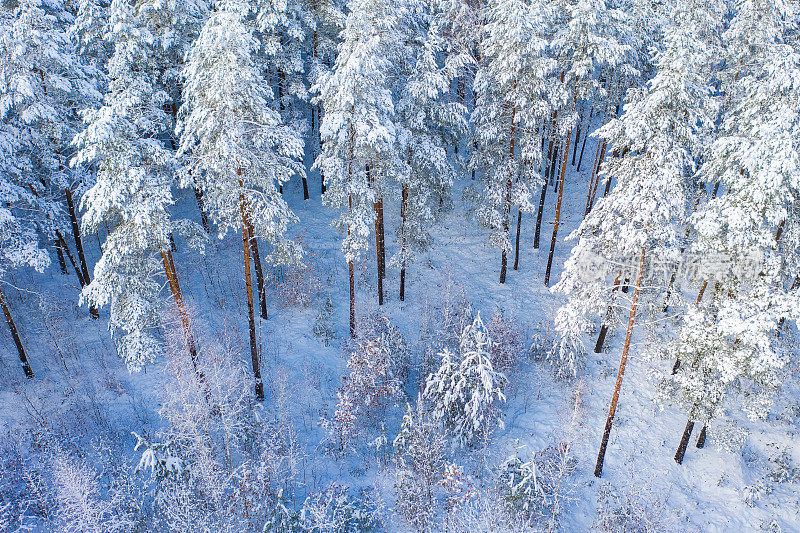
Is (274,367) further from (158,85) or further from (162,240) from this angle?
(158,85)

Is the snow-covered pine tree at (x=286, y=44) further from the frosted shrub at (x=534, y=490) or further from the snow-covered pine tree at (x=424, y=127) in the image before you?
the frosted shrub at (x=534, y=490)

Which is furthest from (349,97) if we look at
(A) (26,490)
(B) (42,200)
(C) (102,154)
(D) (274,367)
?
(A) (26,490)

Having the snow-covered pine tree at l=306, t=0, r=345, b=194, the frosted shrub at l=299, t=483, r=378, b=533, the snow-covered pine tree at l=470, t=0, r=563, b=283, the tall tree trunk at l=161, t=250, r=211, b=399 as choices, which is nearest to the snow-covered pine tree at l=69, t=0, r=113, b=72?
the snow-covered pine tree at l=306, t=0, r=345, b=194

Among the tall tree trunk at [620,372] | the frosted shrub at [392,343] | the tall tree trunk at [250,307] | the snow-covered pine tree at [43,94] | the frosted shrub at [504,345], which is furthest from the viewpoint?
the frosted shrub at [504,345]

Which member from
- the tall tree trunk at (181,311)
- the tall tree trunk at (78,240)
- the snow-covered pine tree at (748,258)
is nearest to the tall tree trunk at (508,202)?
the snow-covered pine tree at (748,258)

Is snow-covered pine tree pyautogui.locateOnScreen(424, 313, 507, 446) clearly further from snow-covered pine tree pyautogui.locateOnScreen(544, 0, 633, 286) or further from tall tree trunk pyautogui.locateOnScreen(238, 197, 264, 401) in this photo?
snow-covered pine tree pyautogui.locateOnScreen(544, 0, 633, 286)

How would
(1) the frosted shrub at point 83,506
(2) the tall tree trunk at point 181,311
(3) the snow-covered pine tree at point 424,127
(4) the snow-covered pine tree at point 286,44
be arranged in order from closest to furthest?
(1) the frosted shrub at point 83,506 < (2) the tall tree trunk at point 181,311 < (3) the snow-covered pine tree at point 424,127 < (4) the snow-covered pine tree at point 286,44

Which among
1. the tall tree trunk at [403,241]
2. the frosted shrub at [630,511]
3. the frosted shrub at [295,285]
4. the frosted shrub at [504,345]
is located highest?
the tall tree trunk at [403,241]
